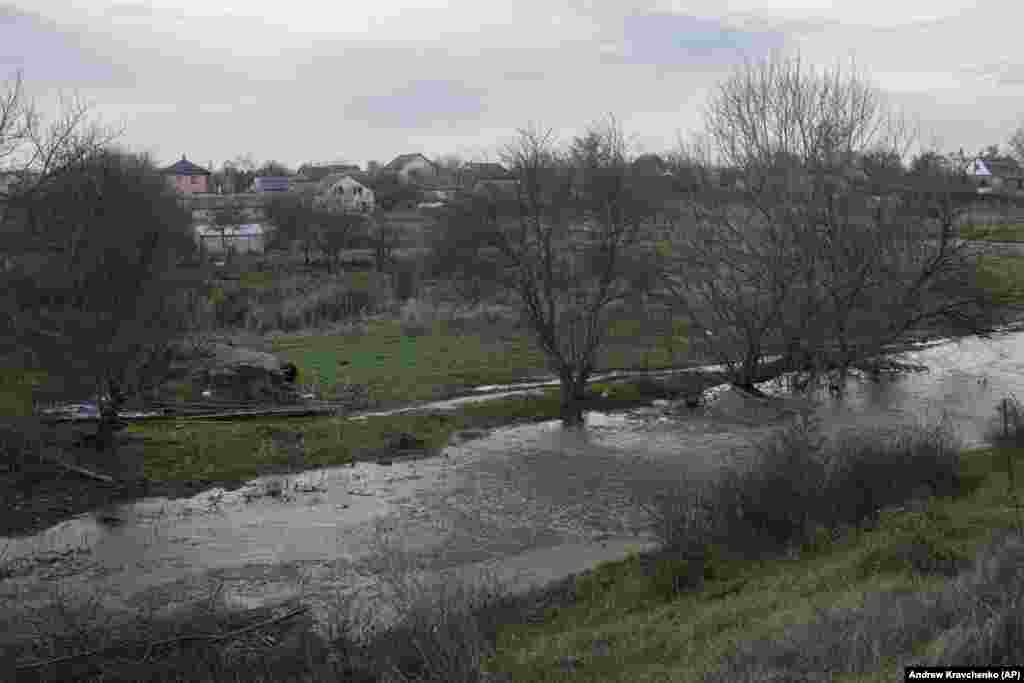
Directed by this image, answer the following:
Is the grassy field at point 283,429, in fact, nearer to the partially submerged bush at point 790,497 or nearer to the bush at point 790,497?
the partially submerged bush at point 790,497

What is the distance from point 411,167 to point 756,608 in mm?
112618

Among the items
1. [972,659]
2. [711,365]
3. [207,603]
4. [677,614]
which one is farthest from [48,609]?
[711,365]

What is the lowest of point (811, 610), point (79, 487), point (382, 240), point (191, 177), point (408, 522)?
point (408, 522)

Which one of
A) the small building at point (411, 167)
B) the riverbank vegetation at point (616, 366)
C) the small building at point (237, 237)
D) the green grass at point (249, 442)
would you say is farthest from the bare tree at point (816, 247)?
the small building at point (411, 167)

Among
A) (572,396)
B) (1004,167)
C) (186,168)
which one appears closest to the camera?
(572,396)

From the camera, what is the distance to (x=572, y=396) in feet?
89.1

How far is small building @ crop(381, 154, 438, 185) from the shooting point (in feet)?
362

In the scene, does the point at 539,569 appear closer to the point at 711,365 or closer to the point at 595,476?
the point at 595,476

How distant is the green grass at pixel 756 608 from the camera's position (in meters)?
8.13

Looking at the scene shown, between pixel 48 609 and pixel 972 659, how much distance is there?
11.6 metres

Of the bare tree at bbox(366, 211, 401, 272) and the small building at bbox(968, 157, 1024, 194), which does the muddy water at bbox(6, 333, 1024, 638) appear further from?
the small building at bbox(968, 157, 1024, 194)

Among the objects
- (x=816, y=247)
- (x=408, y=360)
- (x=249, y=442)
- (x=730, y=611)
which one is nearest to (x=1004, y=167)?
(x=816, y=247)

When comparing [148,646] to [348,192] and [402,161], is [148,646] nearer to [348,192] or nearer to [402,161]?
[348,192]

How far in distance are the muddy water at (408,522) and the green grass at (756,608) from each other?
2531 millimetres
